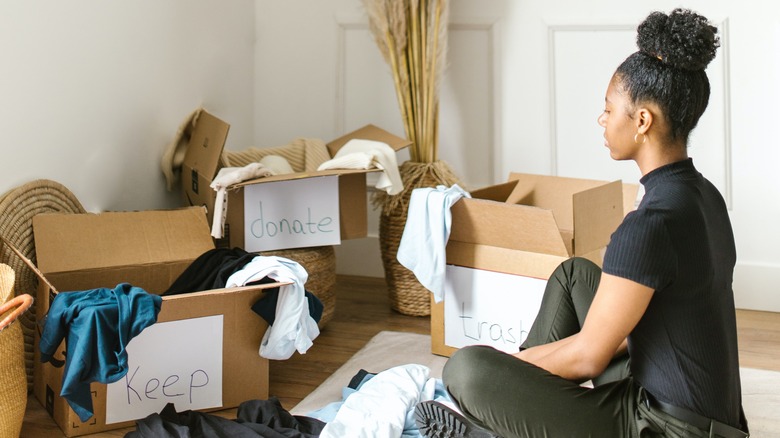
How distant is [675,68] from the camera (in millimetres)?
1438

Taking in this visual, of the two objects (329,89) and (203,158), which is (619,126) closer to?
(203,158)

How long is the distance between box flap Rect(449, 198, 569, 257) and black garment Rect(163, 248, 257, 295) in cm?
63

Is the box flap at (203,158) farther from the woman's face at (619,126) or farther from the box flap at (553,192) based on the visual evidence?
the woman's face at (619,126)

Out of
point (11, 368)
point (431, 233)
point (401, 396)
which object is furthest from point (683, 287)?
point (11, 368)

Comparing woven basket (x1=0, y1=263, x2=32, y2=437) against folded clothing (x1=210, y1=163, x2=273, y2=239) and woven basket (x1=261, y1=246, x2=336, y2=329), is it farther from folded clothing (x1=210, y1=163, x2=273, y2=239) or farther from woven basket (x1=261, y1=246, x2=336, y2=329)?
woven basket (x1=261, y1=246, x2=336, y2=329)

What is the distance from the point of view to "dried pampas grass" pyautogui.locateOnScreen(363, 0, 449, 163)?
3.08 metres

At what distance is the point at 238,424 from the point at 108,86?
1262 mm

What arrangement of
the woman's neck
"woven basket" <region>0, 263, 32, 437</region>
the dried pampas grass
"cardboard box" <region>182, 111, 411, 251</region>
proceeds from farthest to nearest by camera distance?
the dried pampas grass → "cardboard box" <region>182, 111, 411, 251</region> → "woven basket" <region>0, 263, 32, 437</region> → the woman's neck

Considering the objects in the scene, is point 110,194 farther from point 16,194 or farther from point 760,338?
point 760,338

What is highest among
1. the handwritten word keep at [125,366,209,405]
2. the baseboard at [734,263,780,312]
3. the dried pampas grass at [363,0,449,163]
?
the dried pampas grass at [363,0,449,163]

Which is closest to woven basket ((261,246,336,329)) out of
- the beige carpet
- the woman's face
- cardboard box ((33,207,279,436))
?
the beige carpet

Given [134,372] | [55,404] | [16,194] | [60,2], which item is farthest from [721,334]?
[60,2]

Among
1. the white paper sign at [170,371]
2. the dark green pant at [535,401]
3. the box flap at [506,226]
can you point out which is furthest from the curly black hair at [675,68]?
the white paper sign at [170,371]

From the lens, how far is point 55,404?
2.17m
